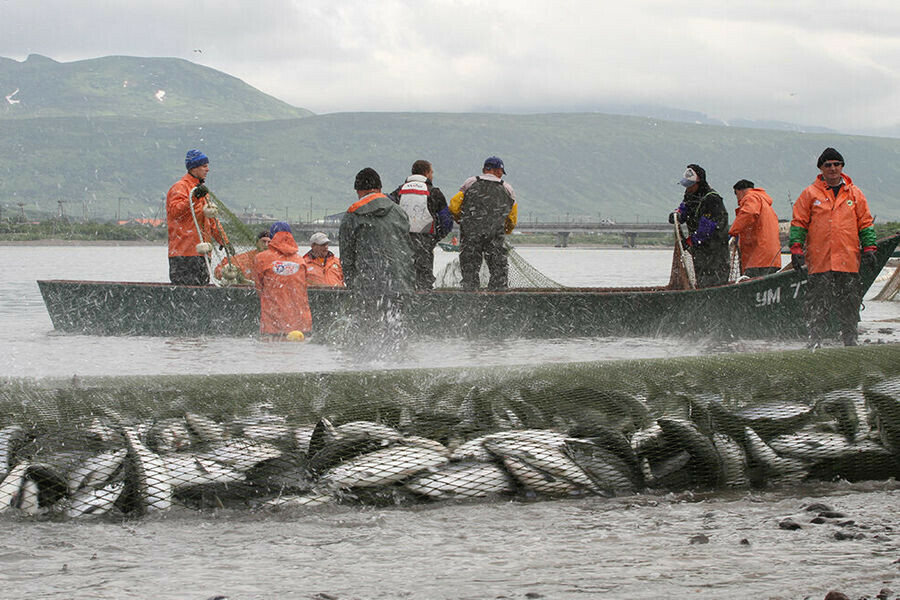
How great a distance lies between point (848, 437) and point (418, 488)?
2.56 metres

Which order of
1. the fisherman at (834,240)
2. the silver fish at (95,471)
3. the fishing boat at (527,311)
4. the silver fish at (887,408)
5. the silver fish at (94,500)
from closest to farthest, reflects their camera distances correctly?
the silver fish at (94,500) → the silver fish at (95,471) → the silver fish at (887,408) → the fisherman at (834,240) → the fishing boat at (527,311)

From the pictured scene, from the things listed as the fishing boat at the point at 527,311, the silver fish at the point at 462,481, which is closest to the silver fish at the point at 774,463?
the silver fish at the point at 462,481

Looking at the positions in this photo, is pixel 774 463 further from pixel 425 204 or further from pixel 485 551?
pixel 425 204

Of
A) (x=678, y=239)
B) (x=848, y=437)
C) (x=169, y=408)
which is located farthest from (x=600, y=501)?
(x=678, y=239)

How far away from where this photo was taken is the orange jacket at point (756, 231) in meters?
13.5

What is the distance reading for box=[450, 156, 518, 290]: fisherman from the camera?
47.7 ft

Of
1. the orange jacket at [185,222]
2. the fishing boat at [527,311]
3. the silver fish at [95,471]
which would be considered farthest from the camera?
the orange jacket at [185,222]

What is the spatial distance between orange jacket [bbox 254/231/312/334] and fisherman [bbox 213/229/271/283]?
1.25m

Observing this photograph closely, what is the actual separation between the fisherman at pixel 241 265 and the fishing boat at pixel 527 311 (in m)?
0.30

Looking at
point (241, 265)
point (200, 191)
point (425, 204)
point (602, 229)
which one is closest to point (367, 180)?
point (425, 204)

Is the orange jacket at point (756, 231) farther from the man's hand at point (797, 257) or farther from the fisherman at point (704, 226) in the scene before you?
the man's hand at point (797, 257)

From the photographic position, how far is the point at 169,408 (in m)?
5.91

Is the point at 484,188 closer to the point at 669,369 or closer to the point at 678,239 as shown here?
the point at 678,239

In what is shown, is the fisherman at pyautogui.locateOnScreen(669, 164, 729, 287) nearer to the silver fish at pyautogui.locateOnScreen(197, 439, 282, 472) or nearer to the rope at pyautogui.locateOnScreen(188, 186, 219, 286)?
the rope at pyautogui.locateOnScreen(188, 186, 219, 286)
